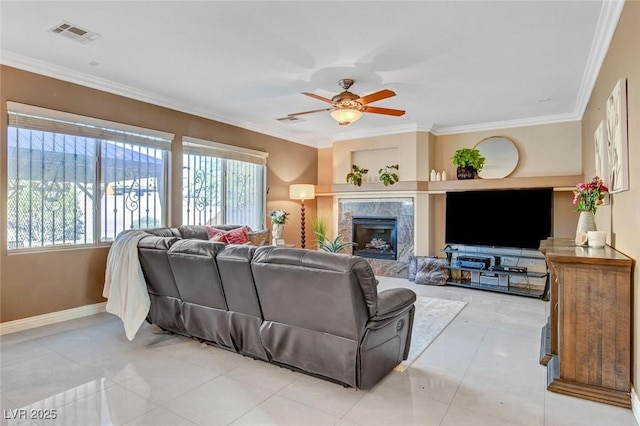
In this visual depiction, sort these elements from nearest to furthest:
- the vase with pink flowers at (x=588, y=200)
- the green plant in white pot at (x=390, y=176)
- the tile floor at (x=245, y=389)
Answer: the tile floor at (x=245, y=389), the vase with pink flowers at (x=588, y=200), the green plant in white pot at (x=390, y=176)

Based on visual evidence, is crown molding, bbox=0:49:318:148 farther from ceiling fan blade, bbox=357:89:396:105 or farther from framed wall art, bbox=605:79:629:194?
framed wall art, bbox=605:79:629:194

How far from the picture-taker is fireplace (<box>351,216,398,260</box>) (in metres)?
6.75

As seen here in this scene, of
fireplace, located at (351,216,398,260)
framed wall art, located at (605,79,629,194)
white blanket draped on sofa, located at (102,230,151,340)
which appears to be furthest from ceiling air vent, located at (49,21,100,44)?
fireplace, located at (351,216,398,260)

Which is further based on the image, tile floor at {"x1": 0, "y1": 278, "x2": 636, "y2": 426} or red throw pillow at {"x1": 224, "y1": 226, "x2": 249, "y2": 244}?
red throw pillow at {"x1": 224, "y1": 226, "x2": 249, "y2": 244}

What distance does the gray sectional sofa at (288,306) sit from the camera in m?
2.30

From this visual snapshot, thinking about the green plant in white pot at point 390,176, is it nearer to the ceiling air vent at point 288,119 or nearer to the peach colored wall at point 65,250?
the ceiling air vent at point 288,119

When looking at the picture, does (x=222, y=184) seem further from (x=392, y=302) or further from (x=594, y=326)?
(x=594, y=326)

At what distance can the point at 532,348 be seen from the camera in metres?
3.27

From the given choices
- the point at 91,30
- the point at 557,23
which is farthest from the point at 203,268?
the point at 557,23

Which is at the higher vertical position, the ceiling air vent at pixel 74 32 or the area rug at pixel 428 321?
the ceiling air vent at pixel 74 32

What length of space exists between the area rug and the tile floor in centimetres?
8

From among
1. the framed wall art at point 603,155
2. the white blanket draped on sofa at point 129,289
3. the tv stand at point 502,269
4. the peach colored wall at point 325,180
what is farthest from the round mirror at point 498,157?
the white blanket draped on sofa at point 129,289

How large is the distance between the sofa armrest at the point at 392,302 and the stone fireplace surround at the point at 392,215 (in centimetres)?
389

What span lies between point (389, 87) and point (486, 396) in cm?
343
